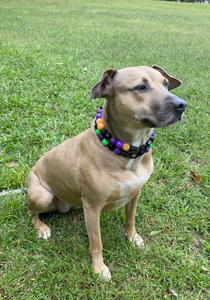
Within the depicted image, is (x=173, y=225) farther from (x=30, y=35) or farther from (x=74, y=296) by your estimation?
(x=30, y=35)

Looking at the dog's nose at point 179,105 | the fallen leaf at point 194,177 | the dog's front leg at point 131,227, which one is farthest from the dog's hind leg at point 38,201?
the fallen leaf at point 194,177

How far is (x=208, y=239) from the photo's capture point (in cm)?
283

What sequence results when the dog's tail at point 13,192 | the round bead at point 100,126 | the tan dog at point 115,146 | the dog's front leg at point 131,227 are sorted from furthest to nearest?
the dog's tail at point 13,192, the dog's front leg at point 131,227, the round bead at point 100,126, the tan dog at point 115,146

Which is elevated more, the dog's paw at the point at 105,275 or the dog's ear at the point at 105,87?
the dog's ear at the point at 105,87

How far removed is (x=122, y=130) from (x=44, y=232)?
1.47m

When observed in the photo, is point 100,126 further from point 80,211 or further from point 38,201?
point 80,211

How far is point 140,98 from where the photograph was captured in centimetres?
204

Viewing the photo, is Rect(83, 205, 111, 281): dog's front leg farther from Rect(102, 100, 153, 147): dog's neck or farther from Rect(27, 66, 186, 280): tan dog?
Rect(102, 100, 153, 147): dog's neck

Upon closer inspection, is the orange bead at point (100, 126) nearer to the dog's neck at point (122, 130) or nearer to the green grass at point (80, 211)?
the dog's neck at point (122, 130)

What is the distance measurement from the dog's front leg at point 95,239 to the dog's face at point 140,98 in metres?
0.85

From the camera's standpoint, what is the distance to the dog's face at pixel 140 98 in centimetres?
194

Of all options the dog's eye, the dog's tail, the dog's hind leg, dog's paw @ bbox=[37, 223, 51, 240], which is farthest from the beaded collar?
the dog's tail

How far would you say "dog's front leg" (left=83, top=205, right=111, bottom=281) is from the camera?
2.29m

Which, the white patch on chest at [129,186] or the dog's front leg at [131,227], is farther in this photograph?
the dog's front leg at [131,227]
